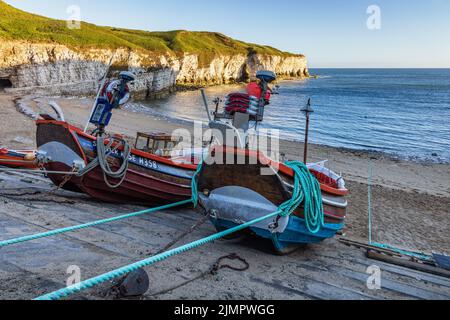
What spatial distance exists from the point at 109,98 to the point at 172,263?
545 centimetres

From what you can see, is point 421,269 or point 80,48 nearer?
point 421,269

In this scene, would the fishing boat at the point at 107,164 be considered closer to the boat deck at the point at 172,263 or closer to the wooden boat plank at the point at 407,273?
the boat deck at the point at 172,263

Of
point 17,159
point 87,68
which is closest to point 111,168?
point 17,159

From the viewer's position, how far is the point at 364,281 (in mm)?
6094

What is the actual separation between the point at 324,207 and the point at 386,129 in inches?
1469

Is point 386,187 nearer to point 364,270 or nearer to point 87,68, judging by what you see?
point 364,270

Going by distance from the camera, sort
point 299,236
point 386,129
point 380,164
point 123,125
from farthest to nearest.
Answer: point 386,129
point 123,125
point 380,164
point 299,236

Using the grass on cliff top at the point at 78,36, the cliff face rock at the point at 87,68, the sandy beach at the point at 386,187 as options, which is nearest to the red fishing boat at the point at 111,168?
the sandy beach at the point at 386,187

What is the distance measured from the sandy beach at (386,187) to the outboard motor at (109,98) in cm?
701

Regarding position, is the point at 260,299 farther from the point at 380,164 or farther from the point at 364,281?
the point at 380,164

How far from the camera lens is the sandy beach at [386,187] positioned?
10.6m

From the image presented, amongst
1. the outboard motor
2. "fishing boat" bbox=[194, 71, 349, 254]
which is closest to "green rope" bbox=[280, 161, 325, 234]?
"fishing boat" bbox=[194, 71, 349, 254]

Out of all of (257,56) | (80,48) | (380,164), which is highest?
(257,56)
